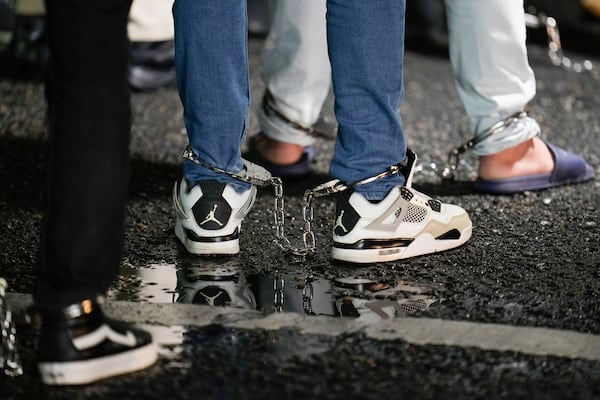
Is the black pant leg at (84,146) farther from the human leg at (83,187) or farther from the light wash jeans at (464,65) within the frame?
the light wash jeans at (464,65)

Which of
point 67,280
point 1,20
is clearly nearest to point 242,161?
point 67,280

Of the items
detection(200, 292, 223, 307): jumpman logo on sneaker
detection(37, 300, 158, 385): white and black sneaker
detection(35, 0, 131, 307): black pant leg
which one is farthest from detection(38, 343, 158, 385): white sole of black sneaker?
detection(200, 292, 223, 307): jumpman logo on sneaker

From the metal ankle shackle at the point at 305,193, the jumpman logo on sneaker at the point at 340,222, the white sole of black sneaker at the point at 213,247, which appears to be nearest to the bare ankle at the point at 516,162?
the metal ankle shackle at the point at 305,193

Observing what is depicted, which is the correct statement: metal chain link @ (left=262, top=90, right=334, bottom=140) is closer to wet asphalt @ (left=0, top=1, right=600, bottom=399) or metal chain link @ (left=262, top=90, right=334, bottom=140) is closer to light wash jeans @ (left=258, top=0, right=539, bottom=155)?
light wash jeans @ (left=258, top=0, right=539, bottom=155)

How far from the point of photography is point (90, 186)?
1.80m

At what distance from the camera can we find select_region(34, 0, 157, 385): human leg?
69.0 inches

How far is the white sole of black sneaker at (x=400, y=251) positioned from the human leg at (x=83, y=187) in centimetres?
78

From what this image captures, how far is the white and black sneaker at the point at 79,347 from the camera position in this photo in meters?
1.83

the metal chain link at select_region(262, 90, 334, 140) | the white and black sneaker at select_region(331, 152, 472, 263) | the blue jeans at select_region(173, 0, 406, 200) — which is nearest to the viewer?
the blue jeans at select_region(173, 0, 406, 200)

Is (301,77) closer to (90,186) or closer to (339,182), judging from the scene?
(339,182)

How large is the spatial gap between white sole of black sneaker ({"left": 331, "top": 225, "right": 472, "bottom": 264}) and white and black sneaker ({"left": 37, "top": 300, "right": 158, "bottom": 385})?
77cm

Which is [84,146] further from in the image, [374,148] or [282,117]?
[282,117]

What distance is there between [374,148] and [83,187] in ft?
2.85

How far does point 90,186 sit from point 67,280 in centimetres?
16
